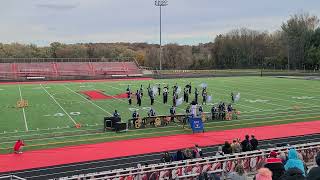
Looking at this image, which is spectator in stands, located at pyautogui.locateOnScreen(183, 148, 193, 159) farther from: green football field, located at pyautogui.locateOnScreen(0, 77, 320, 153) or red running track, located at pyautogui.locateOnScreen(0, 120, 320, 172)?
green football field, located at pyautogui.locateOnScreen(0, 77, 320, 153)

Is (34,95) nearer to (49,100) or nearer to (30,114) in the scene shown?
(49,100)

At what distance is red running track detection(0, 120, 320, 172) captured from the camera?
17.0 m

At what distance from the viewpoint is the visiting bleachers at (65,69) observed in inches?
2724

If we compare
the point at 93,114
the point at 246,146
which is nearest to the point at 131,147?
the point at 246,146

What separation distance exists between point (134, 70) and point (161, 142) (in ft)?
191

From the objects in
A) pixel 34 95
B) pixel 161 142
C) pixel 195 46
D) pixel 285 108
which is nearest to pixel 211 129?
pixel 161 142

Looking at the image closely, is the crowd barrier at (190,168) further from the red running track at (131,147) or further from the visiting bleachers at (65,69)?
the visiting bleachers at (65,69)

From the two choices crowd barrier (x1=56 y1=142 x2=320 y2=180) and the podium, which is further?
the podium

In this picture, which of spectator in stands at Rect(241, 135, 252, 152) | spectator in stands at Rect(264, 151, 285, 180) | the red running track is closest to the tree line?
the red running track

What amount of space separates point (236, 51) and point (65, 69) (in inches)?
1902

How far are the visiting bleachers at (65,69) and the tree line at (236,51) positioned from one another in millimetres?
28317

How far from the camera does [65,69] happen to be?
74.4 metres

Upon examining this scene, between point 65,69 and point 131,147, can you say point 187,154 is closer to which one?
point 131,147

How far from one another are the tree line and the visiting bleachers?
1115 inches
